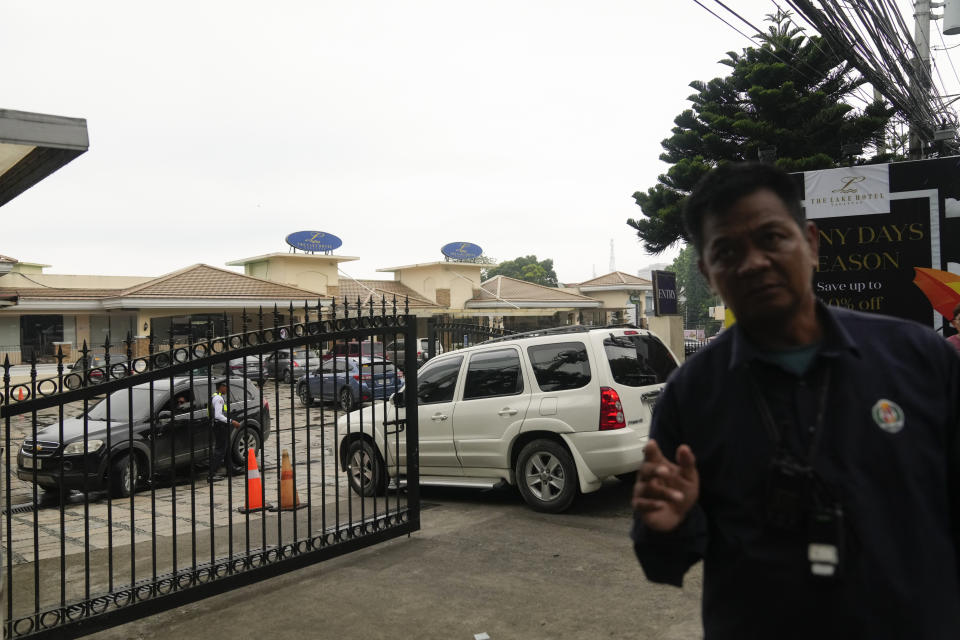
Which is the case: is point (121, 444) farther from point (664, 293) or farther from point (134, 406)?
point (664, 293)

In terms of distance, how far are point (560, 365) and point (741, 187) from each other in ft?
20.0

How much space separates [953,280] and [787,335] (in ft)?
24.4

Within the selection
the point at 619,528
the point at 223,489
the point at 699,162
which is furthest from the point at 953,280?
the point at 699,162

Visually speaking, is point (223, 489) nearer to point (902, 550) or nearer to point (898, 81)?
point (902, 550)

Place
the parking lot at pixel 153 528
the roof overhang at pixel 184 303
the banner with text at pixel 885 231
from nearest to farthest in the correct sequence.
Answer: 1. the parking lot at pixel 153 528
2. the banner with text at pixel 885 231
3. the roof overhang at pixel 184 303

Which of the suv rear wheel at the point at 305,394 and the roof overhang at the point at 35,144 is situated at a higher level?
the roof overhang at the point at 35,144

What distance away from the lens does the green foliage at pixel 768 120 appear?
18.5m

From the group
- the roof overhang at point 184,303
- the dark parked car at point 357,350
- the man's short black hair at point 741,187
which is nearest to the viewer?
the man's short black hair at point 741,187

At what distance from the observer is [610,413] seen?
24.1ft

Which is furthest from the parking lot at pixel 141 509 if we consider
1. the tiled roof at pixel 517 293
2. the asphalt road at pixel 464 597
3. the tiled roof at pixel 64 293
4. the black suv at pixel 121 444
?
the tiled roof at pixel 517 293

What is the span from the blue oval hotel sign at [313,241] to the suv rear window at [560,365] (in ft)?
104

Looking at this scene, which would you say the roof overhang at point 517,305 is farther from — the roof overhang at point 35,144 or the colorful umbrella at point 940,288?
the roof overhang at point 35,144

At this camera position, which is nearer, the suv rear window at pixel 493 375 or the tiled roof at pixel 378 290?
the suv rear window at pixel 493 375

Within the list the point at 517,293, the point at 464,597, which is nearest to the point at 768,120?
the point at 464,597
